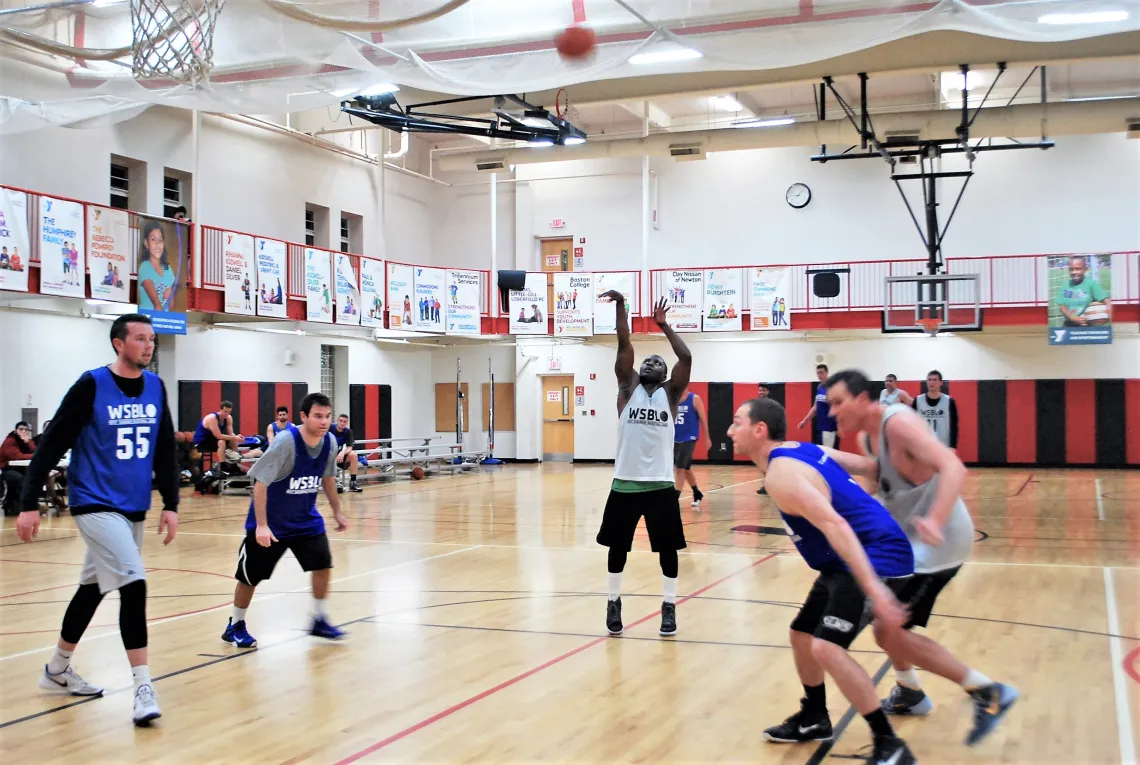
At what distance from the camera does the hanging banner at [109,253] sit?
16.3 m

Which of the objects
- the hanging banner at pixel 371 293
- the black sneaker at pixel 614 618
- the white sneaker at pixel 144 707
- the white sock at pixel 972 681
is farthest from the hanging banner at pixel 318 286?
the white sock at pixel 972 681

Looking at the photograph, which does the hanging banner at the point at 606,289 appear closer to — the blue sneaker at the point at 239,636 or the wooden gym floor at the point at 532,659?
the wooden gym floor at the point at 532,659

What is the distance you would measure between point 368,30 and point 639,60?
6.40 feet

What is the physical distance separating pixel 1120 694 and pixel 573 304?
1998 centimetres

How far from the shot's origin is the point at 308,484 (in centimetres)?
634

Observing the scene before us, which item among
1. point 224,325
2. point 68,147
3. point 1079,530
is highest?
point 68,147

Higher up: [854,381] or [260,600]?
[854,381]

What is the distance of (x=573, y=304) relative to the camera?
967 inches

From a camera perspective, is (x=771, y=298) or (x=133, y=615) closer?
(x=133, y=615)

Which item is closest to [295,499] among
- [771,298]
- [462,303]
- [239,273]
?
[239,273]

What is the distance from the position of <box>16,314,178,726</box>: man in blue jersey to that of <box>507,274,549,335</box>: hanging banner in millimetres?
19535

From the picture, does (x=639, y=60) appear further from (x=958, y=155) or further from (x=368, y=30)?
(x=958, y=155)

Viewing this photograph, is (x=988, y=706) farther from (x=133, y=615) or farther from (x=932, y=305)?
(x=932, y=305)

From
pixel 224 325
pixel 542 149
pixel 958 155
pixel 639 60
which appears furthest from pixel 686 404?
pixel 958 155
